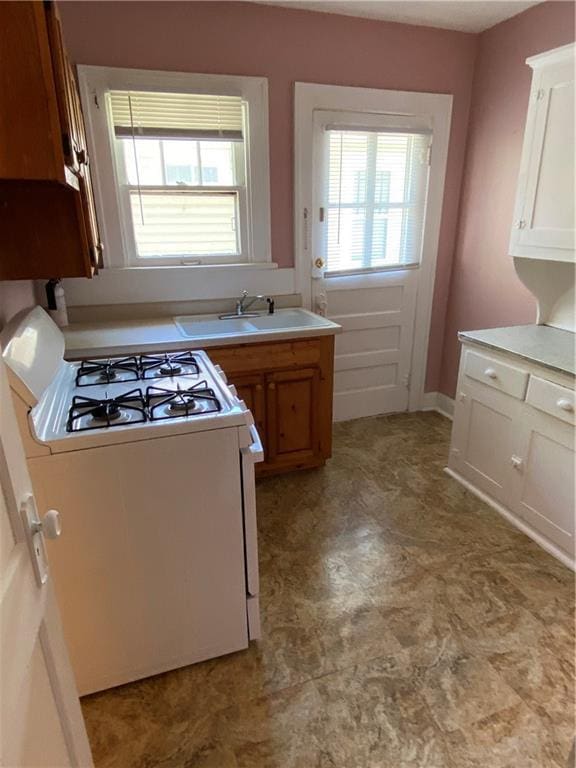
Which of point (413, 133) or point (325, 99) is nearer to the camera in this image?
point (325, 99)

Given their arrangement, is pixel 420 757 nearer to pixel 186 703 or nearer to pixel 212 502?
pixel 186 703

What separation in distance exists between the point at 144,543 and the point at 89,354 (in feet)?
3.55

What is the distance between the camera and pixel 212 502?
4.93ft

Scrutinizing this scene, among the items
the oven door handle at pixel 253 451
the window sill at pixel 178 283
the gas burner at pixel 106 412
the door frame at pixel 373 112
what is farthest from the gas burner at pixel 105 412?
the door frame at pixel 373 112

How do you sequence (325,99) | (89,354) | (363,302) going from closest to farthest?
(89,354)
(325,99)
(363,302)

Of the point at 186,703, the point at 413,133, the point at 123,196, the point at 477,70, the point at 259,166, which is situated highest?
the point at 477,70

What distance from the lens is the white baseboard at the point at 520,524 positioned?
2.12 metres

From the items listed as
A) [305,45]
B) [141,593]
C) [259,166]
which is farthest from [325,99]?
[141,593]

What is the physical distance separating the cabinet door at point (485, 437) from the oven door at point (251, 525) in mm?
1403

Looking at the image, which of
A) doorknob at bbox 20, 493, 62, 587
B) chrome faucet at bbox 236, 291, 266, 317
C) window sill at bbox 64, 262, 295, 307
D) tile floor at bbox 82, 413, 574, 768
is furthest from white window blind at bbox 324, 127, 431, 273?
doorknob at bbox 20, 493, 62, 587

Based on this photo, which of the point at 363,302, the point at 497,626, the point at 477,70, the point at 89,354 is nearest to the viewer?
the point at 497,626

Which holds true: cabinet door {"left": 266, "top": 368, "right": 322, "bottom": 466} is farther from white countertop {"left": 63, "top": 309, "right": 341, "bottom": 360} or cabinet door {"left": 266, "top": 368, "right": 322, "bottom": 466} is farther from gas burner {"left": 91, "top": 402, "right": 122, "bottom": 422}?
gas burner {"left": 91, "top": 402, "right": 122, "bottom": 422}

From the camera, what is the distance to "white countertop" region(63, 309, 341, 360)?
7.27 ft

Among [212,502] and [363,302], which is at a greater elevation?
[363,302]
